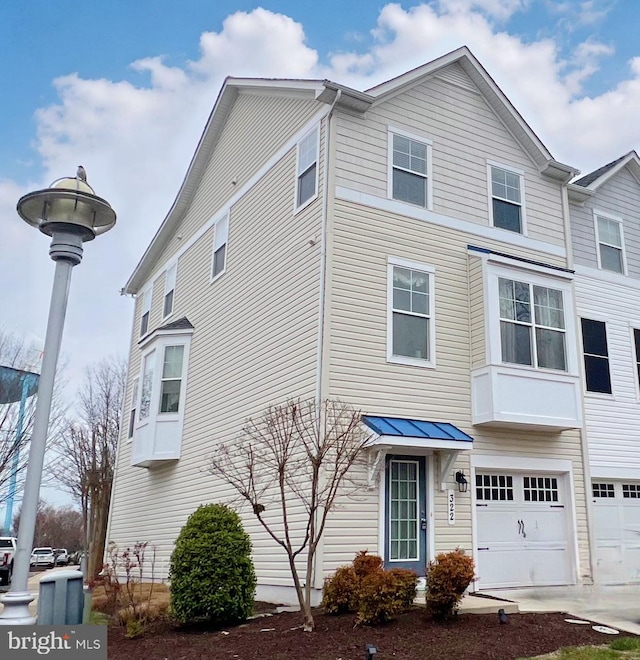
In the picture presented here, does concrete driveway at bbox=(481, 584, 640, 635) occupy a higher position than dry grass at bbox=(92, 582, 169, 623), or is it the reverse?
concrete driveway at bbox=(481, 584, 640, 635)

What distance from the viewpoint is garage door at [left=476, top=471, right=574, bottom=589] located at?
1148cm

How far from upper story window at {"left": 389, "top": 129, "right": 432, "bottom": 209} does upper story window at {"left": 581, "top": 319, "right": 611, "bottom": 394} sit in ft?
16.3

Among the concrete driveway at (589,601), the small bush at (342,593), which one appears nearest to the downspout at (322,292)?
the small bush at (342,593)

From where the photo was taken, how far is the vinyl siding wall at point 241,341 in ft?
37.9

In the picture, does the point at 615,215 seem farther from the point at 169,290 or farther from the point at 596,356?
the point at 169,290

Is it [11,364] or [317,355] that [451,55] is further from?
[11,364]

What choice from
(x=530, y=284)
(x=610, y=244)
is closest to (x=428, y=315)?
(x=530, y=284)

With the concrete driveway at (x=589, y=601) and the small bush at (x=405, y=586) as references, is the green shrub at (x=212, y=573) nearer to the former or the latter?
the small bush at (x=405, y=586)

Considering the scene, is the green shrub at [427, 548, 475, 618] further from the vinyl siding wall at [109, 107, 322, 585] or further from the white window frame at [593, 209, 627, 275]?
the white window frame at [593, 209, 627, 275]

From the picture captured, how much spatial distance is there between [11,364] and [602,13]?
20.5 m

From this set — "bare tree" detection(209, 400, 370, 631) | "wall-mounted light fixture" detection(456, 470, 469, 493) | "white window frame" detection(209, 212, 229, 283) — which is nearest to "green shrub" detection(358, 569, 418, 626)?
"bare tree" detection(209, 400, 370, 631)

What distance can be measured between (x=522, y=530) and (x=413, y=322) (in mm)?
4267

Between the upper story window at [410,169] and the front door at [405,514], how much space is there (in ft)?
16.0

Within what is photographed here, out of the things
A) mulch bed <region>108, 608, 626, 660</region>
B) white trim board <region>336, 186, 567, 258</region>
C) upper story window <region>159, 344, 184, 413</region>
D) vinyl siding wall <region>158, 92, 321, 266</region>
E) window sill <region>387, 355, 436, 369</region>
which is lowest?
mulch bed <region>108, 608, 626, 660</region>
